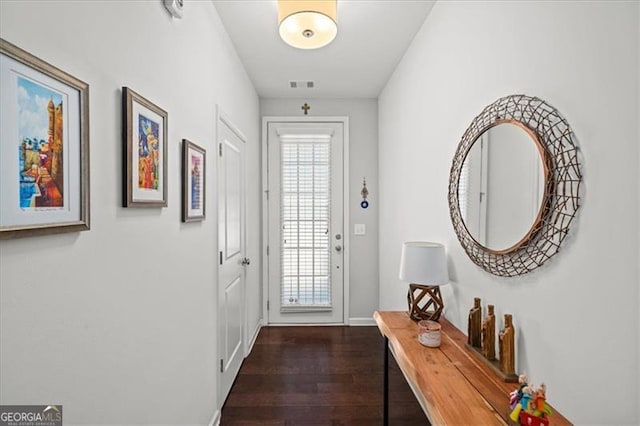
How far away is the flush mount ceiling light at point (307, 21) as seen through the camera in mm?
1750

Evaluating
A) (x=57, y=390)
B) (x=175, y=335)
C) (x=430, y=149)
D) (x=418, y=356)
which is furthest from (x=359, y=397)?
(x=57, y=390)

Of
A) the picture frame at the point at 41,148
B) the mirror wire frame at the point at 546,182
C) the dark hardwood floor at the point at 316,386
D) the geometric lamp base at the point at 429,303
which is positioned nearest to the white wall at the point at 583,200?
the mirror wire frame at the point at 546,182

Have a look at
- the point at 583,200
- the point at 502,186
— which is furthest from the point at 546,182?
the point at 502,186

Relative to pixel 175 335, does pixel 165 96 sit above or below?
above

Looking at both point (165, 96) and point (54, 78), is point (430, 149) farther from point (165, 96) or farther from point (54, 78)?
point (54, 78)

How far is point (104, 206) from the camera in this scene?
1.00m

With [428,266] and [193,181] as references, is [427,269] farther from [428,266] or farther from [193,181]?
[193,181]

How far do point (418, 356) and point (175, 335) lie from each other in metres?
1.11

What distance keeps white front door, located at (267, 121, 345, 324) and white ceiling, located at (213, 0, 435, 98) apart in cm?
52

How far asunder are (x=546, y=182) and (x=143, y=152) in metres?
1.42

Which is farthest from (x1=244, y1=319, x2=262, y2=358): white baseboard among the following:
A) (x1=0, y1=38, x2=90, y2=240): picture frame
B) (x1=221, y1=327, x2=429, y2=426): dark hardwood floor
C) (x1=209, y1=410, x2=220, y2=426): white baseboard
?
(x1=0, y1=38, x2=90, y2=240): picture frame

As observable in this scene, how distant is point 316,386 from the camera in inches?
99.4

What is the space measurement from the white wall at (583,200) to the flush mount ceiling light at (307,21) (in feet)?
2.32

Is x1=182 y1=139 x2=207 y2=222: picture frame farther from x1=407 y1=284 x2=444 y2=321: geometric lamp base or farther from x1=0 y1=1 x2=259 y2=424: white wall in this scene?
x1=407 y1=284 x2=444 y2=321: geometric lamp base
